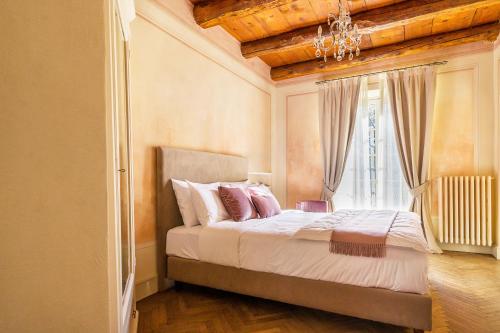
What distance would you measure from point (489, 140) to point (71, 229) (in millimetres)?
4753

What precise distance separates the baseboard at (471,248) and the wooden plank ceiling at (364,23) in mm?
2666

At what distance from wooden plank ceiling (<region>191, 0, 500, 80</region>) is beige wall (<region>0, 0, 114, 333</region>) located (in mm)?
2449

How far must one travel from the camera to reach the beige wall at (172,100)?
261 centimetres

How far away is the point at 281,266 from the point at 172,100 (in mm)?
1922

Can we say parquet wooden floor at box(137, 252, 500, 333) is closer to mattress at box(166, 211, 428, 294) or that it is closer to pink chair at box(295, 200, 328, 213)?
mattress at box(166, 211, 428, 294)

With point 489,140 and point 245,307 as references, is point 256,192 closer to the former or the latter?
point 245,307

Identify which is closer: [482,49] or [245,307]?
[245,307]

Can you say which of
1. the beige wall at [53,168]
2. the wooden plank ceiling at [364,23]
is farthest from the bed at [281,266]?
the wooden plank ceiling at [364,23]

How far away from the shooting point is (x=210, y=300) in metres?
2.54

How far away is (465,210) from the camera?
3836 mm

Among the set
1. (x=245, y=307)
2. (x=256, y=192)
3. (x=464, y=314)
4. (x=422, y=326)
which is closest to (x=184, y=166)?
(x=256, y=192)

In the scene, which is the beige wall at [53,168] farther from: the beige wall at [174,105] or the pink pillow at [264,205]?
the pink pillow at [264,205]

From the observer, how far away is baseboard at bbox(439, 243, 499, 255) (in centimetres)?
377

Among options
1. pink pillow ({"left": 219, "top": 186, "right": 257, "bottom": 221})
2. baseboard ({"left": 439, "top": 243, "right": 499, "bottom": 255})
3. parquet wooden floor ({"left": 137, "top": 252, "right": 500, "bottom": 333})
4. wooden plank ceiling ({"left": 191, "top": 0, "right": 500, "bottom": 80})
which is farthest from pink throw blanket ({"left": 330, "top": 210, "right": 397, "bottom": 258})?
baseboard ({"left": 439, "top": 243, "right": 499, "bottom": 255})
